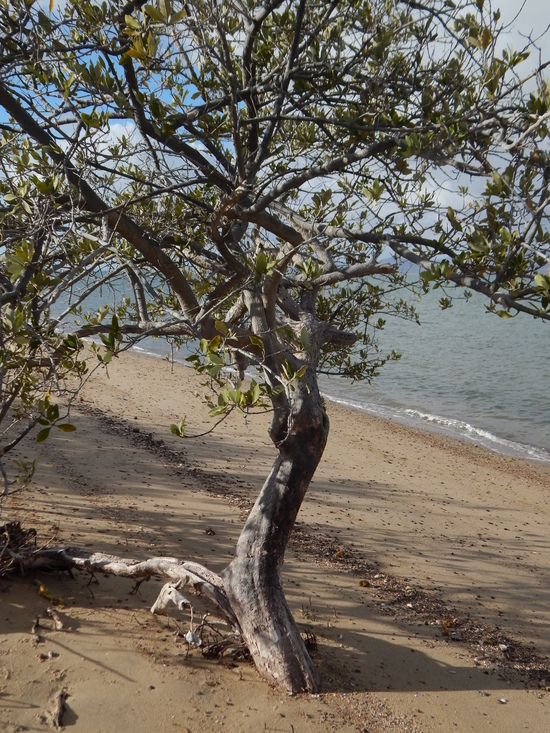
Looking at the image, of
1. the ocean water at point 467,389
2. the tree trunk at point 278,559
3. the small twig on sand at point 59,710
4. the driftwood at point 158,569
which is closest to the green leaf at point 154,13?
the tree trunk at point 278,559

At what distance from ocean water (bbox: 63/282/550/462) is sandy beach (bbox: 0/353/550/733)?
13.0ft

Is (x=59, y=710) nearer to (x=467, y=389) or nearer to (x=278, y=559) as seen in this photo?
(x=278, y=559)

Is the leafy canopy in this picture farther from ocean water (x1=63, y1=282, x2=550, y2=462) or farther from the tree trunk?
ocean water (x1=63, y1=282, x2=550, y2=462)

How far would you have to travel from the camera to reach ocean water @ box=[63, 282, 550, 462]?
57.8 feet

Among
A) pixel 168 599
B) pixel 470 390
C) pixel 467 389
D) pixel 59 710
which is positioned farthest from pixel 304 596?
pixel 467 389

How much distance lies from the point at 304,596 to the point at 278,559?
53.5 inches

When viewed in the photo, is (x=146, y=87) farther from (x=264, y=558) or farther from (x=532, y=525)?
(x=532, y=525)

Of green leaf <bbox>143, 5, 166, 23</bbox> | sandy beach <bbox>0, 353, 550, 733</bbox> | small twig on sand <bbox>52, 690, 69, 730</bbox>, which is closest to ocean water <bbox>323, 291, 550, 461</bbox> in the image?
sandy beach <bbox>0, 353, 550, 733</bbox>

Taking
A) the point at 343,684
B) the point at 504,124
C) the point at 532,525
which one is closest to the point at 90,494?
the point at 343,684

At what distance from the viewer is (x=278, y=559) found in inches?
171

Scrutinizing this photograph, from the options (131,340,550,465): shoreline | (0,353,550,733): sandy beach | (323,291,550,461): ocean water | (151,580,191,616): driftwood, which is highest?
(323,291,550,461): ocean water

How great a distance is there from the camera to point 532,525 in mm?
9578

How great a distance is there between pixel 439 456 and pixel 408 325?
32.0 meters

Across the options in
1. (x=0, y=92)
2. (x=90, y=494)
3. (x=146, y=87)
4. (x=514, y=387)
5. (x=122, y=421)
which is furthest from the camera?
(x=514, y=387)
